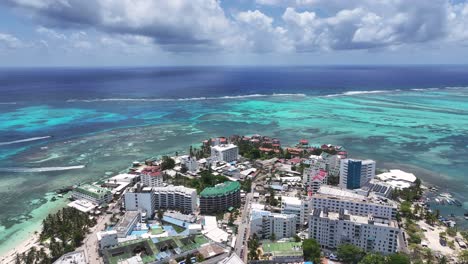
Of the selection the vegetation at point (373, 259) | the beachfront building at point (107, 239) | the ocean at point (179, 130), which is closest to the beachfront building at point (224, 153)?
the ocean at point (179, 130)

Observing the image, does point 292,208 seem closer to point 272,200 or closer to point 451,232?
point 272,200

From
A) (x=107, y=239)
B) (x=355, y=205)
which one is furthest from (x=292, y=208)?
(x=107, y=239)

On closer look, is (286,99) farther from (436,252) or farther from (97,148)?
(436,252)

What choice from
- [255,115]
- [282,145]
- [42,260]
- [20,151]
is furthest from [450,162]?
[20,151]

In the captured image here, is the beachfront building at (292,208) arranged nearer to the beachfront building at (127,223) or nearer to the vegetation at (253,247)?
the vegetation at (253,247)

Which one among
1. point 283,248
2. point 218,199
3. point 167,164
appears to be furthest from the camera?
point 167,164
